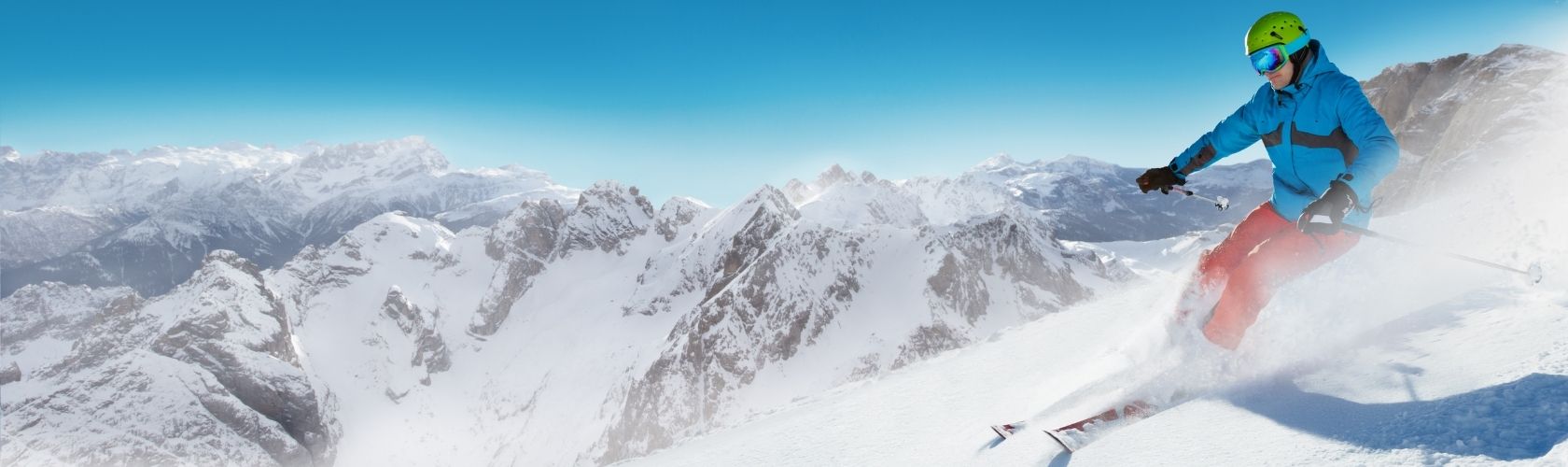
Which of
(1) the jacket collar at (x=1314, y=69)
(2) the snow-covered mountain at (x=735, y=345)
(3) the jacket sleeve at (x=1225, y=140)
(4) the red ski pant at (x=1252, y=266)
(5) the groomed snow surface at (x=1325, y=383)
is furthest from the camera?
(2) the snow-covered mountain at (x=735, y=345)

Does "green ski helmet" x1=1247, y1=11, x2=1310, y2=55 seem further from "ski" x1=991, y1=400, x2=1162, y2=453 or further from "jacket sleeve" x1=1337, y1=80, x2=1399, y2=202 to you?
"ski" x1=991, y1=400, x2=1162, y2=453

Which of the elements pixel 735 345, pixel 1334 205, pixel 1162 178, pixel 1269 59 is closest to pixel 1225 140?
pixel 1162 178

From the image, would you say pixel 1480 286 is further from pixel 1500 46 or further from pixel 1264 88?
pixel 1500 46

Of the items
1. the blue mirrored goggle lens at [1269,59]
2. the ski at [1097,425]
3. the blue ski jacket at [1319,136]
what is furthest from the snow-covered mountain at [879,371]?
the blue mirrored goggle lens at [1269,59]

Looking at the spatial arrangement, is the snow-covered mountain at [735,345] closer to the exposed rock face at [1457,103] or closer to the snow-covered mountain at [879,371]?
the snow-covered mountain at [879,371]

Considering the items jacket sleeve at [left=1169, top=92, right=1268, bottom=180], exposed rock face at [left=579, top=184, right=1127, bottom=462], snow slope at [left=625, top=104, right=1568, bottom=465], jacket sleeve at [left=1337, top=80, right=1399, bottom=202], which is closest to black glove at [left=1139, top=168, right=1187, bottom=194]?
jacket sleeve at [left=1169, top=92, right=1268, bottom=180]
